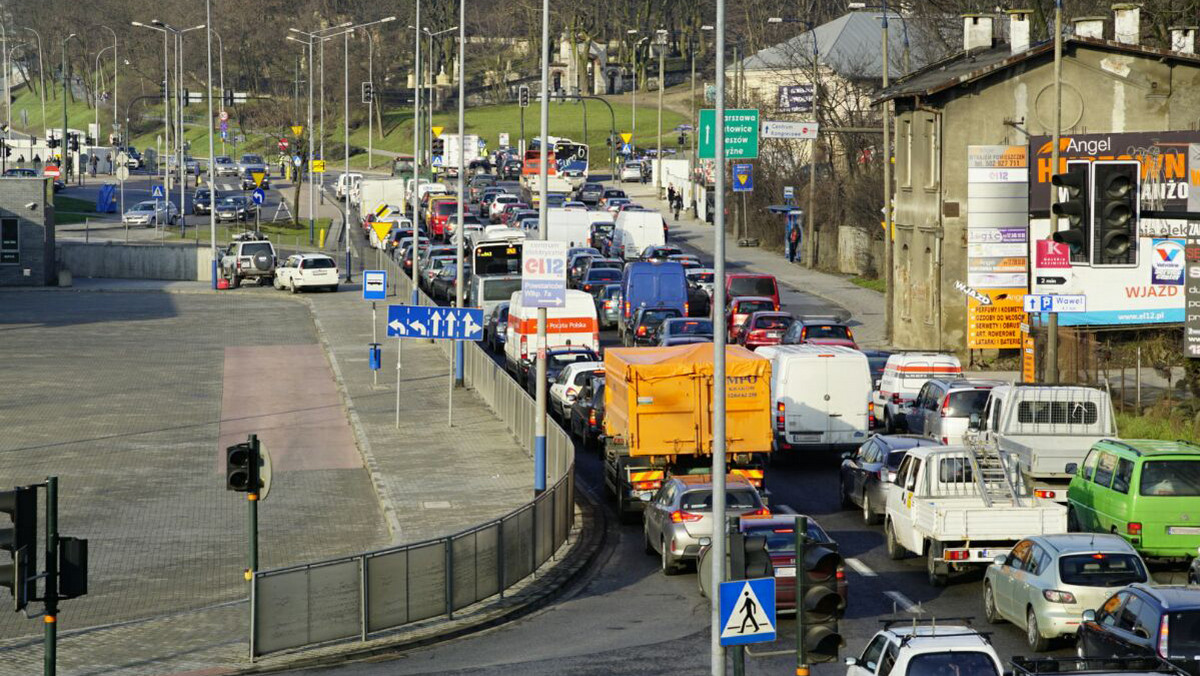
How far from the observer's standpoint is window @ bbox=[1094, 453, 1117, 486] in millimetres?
22547

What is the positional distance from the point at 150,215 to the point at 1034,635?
76816 millimetres

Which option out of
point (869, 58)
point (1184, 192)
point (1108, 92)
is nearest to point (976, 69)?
point (1108, 92)

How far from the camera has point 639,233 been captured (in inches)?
2628

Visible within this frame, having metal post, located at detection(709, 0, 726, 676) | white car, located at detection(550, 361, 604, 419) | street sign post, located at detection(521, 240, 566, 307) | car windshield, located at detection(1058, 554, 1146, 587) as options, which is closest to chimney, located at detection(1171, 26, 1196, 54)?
white car, located at detection(550, 361, 604, 419)

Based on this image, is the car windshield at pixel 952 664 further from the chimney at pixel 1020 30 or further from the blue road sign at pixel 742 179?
the blue road sign at pixel 742 179

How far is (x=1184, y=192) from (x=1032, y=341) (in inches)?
348

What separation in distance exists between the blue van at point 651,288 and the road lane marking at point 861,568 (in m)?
25.3

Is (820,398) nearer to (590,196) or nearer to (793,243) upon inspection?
(793,243)

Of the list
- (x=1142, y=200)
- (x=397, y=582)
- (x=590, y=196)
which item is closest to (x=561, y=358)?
(x=1142, y=200)

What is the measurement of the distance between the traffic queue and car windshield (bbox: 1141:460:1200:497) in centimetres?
2

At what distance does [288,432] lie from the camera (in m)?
34.7

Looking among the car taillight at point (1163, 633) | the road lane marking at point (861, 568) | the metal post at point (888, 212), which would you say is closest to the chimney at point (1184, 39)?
the metal post at point (888, 212)

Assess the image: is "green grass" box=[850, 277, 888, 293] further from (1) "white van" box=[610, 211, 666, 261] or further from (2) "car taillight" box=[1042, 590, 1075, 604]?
(2) "car taillight" box=[1042, 590, 1075, 604]

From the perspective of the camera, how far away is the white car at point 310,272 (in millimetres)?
62000
